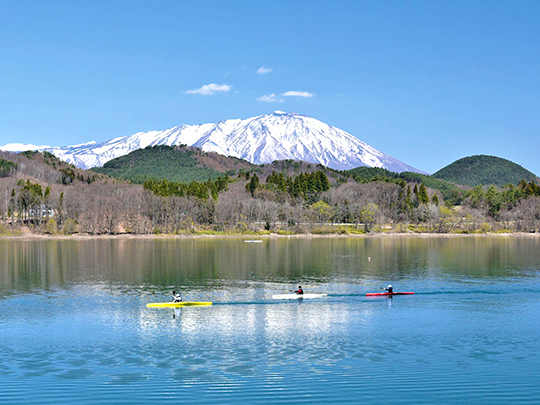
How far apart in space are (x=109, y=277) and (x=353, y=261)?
3169cm

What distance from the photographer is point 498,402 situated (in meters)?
21.4

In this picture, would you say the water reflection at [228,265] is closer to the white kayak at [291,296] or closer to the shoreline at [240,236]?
the white kayak at [291,296]

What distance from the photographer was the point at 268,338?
104ft

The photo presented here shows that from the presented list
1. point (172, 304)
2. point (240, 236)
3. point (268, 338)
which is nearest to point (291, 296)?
point (172, 304)

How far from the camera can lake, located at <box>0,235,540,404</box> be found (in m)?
22.8

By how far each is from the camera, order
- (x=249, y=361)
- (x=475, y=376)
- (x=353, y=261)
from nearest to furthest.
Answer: (x=475, y=376) < (x=249, y=361) < (x=353, y=261)

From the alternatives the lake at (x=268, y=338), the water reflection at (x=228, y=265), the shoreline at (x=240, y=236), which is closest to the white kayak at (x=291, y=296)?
the lake at (x=268, y=338)

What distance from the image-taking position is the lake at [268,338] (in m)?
22.8

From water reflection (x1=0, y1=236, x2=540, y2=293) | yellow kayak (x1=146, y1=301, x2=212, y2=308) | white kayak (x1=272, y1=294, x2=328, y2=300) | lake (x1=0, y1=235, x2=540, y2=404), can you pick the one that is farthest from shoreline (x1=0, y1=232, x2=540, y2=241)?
yellow kayak (x1=146, y1=301, x2=212, y2=308)

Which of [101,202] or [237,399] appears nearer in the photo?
[237,399]

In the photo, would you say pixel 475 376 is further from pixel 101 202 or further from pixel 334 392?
pixel 101 202

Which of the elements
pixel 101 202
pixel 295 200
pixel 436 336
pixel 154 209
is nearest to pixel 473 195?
pixel 295 200

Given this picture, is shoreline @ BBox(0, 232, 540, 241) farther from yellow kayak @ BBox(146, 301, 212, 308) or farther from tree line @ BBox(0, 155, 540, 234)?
yellow kayak @ BBox(146, 301, 212, 308)

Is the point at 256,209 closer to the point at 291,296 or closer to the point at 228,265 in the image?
the point at 228,265
